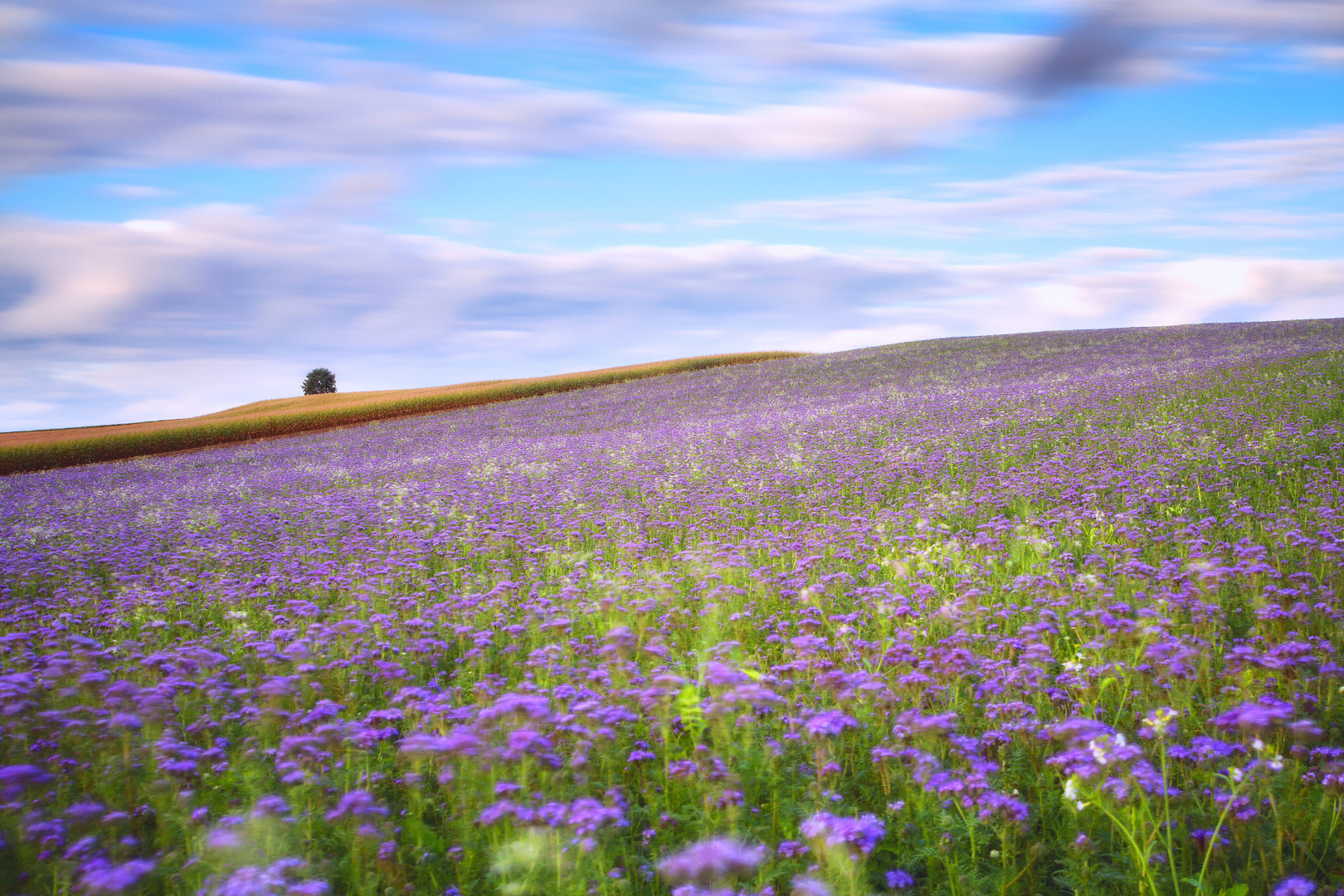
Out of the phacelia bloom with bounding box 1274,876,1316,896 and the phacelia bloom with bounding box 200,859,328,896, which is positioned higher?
A: the phacelia bloom with bounding box 200,859,328,896

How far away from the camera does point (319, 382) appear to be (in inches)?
2357

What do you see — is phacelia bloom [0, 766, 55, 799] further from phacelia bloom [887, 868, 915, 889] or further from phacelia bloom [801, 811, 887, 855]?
phacelia bloom [887, 868, 915, 889]

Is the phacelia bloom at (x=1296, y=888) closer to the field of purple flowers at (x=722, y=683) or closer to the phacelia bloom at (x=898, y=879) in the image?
the field of purple flowers at (x=722, y=683)

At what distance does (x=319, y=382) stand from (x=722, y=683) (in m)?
64.7

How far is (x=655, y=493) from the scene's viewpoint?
1005cm

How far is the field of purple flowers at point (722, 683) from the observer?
8.91 ft

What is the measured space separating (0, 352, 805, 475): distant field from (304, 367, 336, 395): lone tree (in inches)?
521

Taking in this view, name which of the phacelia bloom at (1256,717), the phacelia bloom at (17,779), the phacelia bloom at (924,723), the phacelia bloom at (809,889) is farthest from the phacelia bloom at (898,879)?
the phacelia bloom at (17,779)

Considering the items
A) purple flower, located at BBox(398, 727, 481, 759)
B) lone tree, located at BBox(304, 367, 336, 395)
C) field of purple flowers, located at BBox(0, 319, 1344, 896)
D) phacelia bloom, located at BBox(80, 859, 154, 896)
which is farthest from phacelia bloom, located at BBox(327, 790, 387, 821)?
lone tree, located at BBox(304, 367, 336, 395)

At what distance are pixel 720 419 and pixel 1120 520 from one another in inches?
486

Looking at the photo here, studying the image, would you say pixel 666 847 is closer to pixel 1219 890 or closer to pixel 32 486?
pixel 1219 890

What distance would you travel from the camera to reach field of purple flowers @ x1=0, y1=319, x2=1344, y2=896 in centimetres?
271

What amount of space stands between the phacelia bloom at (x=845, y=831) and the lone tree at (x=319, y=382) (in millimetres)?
64368

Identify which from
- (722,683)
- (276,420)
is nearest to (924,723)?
(722,683)
